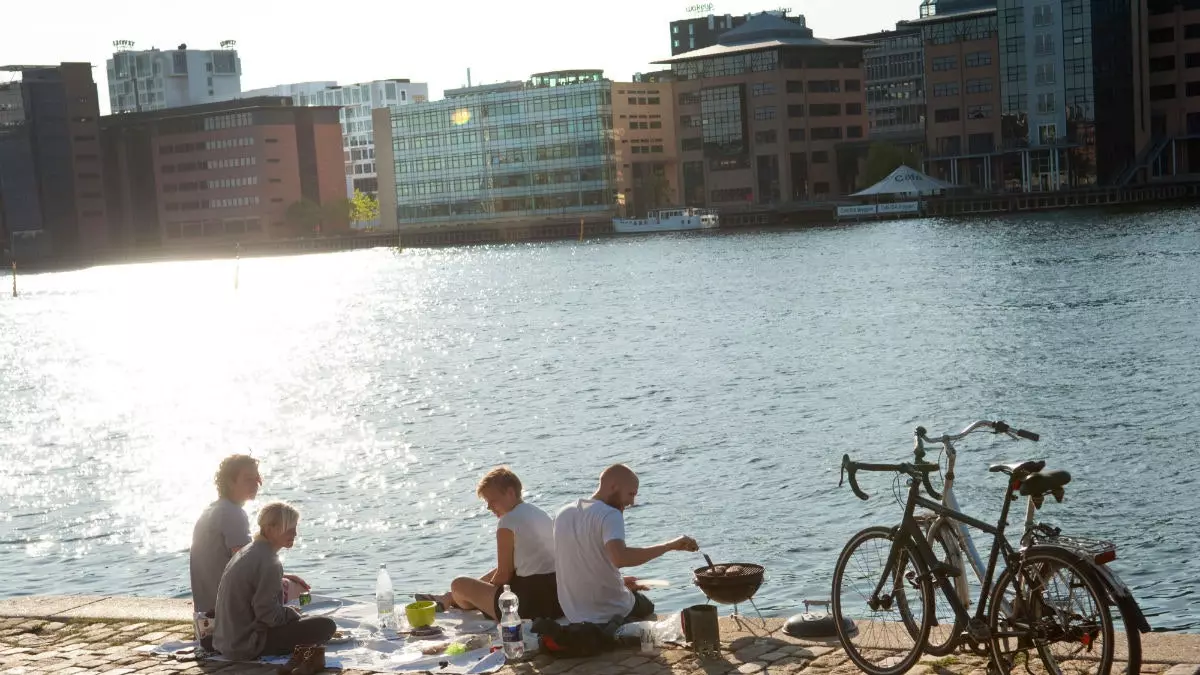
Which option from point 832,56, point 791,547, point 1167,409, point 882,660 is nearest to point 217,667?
point 882,660

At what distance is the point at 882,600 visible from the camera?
10133 millimetres

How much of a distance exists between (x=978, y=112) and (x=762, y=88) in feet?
101

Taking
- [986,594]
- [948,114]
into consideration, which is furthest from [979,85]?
[986,594]

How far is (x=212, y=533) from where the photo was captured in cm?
1202

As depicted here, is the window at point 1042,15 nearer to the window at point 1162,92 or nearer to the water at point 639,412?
the window at point 1162,92

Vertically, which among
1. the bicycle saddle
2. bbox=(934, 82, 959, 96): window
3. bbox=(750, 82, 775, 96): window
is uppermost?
bbox=(750, 82, 775, 96): window

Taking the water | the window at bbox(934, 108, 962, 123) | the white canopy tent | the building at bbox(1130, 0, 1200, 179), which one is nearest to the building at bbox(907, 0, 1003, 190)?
the window at bbox(934, 108, 962, 123)

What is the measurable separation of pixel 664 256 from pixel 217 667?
135562 millimetres

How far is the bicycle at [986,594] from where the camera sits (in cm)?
868

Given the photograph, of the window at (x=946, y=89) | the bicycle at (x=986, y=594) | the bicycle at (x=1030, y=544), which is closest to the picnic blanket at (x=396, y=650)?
the bicycle at (x=986, y=594)

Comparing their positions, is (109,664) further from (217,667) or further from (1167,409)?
(1167,409)

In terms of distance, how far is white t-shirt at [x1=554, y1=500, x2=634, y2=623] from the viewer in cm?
1134

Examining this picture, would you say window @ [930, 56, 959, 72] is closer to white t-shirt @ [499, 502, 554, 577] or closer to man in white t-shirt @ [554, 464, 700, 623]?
white t-shirt @ [499, 502, 554, 577]

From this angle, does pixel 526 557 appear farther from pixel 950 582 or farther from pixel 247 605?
pixel 950 582
